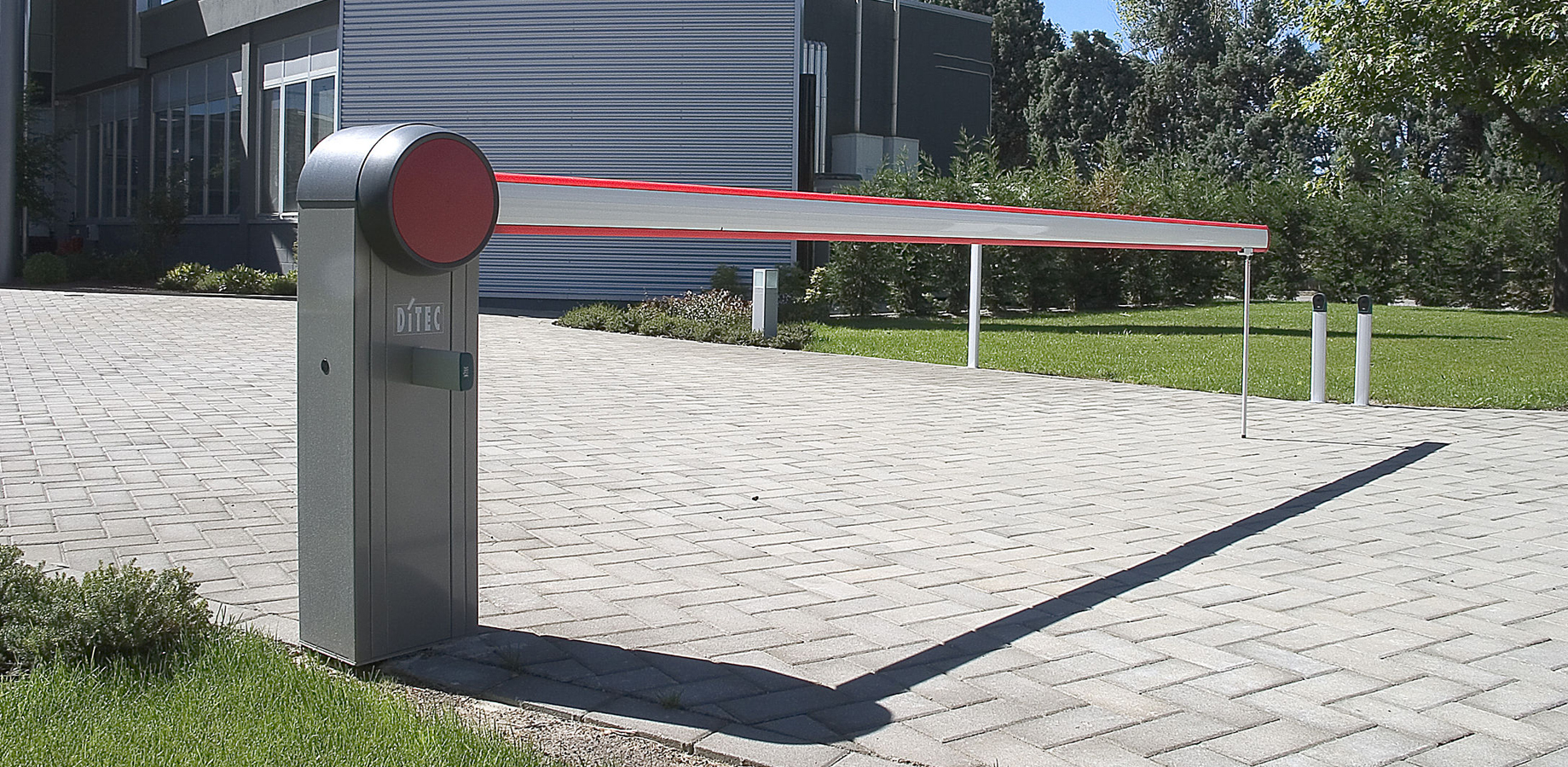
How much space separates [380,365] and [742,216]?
132 cm

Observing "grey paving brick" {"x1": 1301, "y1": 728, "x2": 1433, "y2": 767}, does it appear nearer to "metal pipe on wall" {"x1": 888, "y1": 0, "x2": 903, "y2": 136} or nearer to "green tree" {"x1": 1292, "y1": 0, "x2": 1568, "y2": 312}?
"green tree" {"x1": 1292, "y1": 0, "x2": 1568, "y2": 312}

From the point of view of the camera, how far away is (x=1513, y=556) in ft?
20.2

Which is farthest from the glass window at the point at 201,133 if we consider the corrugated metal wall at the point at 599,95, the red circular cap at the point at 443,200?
the red circular cap at the point at 443,200

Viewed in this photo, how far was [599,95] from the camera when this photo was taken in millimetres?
28078

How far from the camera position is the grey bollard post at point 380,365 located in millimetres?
3863

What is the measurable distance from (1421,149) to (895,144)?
36.1m

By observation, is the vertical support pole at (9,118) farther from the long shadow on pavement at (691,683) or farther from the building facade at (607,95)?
the long shadow on pavement at (691,683)

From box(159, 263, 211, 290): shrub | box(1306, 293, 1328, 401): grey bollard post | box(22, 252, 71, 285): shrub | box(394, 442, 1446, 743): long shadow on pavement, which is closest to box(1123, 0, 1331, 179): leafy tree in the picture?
box(159, 263, 211, 290): shrub

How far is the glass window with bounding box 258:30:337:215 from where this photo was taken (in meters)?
31.5

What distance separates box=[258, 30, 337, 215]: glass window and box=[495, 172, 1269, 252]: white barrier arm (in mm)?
27519

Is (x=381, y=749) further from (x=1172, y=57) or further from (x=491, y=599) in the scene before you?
(x=1172, y=57)

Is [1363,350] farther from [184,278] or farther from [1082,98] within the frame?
[1082,98]

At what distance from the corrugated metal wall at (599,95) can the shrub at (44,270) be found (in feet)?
25.2

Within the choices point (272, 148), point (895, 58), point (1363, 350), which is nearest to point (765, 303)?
point (1363, 350)
